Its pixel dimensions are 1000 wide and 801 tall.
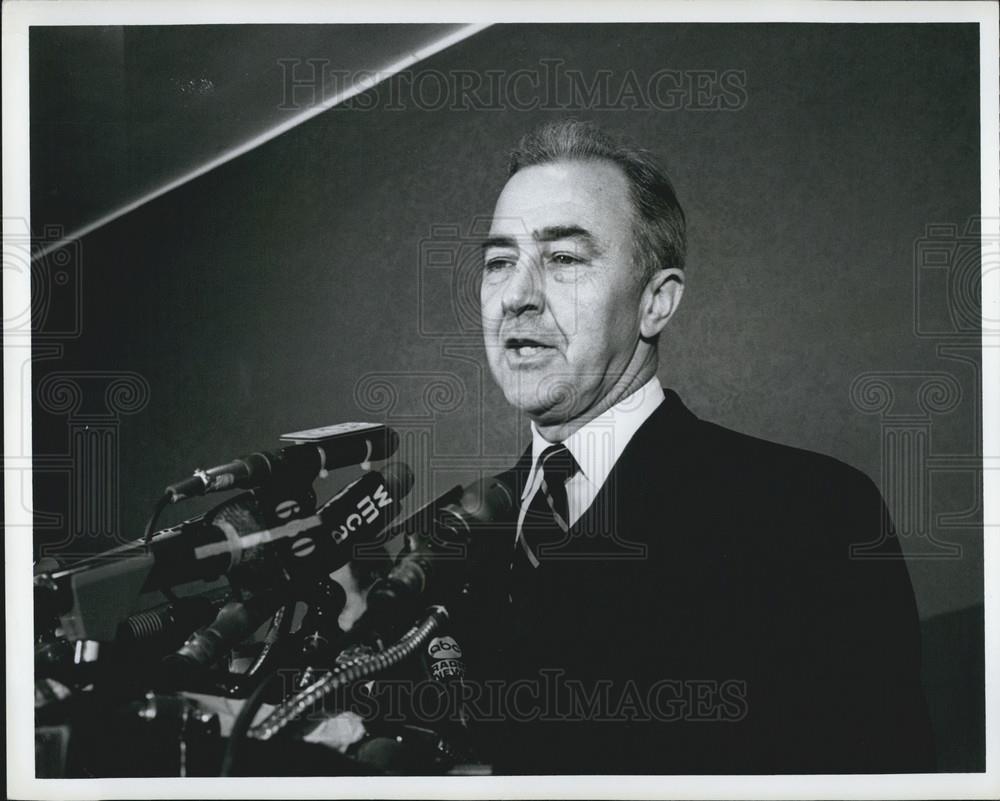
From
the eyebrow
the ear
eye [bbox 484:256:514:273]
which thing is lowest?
the ear

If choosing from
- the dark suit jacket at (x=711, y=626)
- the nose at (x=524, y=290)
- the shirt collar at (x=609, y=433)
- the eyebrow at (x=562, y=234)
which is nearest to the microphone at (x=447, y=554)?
the dark suit jacket at (x=711, y=626)

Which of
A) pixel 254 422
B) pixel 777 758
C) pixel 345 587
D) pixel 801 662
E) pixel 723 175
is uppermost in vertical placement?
pixel 723 175

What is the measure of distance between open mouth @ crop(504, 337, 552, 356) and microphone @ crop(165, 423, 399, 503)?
448 millimetres

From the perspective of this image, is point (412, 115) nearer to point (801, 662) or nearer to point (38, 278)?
point (38, 278)

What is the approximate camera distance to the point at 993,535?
2811 mm

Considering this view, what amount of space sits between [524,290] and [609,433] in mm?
Result: 505

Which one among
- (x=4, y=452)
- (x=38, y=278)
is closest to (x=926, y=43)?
(x=38, y=278)

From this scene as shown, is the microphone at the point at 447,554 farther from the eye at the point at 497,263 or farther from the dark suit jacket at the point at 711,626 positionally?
the eye at the point at 497,263

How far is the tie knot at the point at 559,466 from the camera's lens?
8.96ft

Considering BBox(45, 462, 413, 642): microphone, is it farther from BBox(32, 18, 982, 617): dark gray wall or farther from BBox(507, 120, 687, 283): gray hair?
BBox(507, 120, 687, 283): gray hair

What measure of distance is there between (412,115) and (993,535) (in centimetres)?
224

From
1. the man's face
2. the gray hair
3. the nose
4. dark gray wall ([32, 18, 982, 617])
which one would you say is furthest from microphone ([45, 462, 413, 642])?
the gray hair

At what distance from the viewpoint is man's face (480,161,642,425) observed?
8.80 ft

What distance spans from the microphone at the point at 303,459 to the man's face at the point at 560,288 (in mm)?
428
